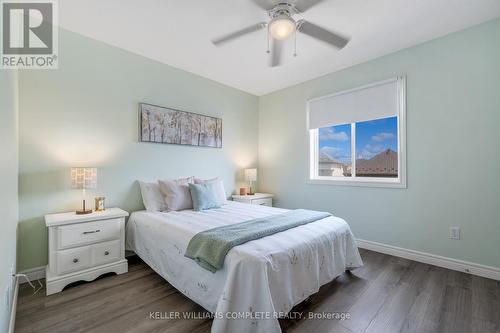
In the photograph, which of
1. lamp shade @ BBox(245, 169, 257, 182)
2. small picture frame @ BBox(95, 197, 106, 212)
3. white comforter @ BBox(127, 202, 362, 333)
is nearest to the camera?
white comforter @ BBox(127, 202, 362, 333)

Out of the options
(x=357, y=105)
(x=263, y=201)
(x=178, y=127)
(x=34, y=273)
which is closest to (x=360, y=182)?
(x=357, y=105)

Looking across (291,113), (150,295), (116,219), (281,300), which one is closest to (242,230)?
(281,300)

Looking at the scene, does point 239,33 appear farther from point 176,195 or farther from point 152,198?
point 152,198

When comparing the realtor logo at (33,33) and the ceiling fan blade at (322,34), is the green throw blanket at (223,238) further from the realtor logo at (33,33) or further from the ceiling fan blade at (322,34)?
the realtor logo at (33,33)

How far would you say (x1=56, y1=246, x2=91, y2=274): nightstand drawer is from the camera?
2.02m

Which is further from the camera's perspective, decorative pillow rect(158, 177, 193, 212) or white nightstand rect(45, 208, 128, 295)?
decorative pillow rect(158, 177, 193, 212)

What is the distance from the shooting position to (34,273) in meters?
2.20

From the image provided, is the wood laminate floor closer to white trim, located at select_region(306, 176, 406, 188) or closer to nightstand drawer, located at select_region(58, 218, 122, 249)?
nightstand drawer, located at select_region(58, 218, 122, 249)

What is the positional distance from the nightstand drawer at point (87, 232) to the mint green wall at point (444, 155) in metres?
2.94

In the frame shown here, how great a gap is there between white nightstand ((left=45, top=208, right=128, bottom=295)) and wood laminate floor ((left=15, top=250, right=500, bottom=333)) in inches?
4.4

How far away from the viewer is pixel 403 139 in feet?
9.07

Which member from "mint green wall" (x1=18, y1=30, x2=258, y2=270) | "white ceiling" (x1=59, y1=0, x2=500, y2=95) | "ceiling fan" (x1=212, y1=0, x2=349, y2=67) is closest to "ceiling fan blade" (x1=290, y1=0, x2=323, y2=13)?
"ceiling fan" (x1=212, y1=0, x2=349, y2=67)

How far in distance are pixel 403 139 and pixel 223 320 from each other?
2.82m

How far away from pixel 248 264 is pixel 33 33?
10.2 feet
